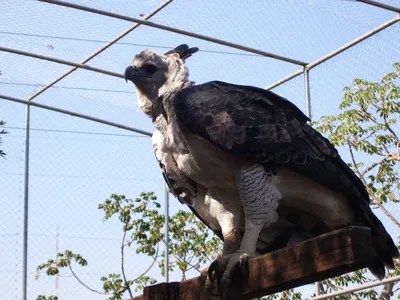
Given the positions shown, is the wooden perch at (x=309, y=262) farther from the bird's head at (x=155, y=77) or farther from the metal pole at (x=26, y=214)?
the metal pole at (x=26, y=214)

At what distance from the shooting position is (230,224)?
399 centimetres

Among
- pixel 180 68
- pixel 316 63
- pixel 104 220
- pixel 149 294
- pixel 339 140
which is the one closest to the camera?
pixel 149 294

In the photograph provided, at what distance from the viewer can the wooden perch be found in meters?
2.74

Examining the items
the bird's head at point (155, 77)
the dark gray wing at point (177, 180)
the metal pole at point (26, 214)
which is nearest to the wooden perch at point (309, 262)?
the dark gray wing at point (177, 180)

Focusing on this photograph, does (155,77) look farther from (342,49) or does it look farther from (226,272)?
(342,49)

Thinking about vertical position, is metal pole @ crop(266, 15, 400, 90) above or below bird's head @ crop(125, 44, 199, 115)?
above

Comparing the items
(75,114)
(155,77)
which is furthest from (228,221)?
(75,114)

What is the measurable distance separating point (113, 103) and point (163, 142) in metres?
4.25

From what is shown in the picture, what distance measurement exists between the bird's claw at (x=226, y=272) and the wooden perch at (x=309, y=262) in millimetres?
38

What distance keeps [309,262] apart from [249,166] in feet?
3.27

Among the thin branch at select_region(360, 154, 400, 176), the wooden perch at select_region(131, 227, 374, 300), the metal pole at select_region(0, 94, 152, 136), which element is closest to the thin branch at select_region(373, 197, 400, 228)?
the thin branch at select_region(360, 154, 400, 176)

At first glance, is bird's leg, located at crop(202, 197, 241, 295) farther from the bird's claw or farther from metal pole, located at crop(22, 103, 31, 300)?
metal pole, located at crop(22, 103, 31, 300)

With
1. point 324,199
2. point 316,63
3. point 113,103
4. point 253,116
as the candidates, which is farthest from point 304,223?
point 113,103

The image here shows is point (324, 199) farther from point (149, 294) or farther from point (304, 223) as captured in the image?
point (149, 294)
